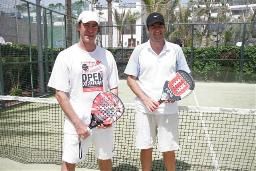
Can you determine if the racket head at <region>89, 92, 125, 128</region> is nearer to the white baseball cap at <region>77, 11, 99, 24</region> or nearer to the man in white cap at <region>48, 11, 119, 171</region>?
the man in white cap at <region>48, 11, 119, 171</region>

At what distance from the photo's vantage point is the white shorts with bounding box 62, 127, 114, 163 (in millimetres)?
3791

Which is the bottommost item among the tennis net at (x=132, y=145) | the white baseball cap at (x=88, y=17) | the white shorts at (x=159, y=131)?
the tennis net at (x=132, y=145)

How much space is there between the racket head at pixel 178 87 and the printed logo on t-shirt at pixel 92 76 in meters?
0.81

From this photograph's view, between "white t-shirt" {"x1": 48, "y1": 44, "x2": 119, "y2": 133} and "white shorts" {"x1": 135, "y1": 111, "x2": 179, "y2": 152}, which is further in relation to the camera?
"white shorts" {"x1": 135, "y1": 111, "x2": 179, "y2": 152}

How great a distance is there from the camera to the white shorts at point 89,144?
12.4ft

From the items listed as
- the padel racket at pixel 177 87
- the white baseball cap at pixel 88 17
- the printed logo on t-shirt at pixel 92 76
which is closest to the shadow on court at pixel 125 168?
the padel racket at pixel 177 87

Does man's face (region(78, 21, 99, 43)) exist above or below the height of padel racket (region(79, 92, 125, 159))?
above

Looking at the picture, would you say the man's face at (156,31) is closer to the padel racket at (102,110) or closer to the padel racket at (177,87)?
the padel racket at (177,87)

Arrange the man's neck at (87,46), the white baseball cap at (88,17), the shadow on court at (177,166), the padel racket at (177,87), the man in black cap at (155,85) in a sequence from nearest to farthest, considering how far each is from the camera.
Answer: the white baseball cap at (88,17), the man's neck at (87,46), the padel racket at (177,87), the man in black cap at (155,85), the shadow on court at (177,166)

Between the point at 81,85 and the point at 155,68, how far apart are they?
994 millimetres

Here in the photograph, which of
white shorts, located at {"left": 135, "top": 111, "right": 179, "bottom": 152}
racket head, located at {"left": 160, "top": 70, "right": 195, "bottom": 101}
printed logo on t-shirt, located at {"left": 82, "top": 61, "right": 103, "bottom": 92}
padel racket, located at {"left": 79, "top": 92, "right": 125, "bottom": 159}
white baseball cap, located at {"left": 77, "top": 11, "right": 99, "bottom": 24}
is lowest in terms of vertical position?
white shorts, located at {"left": 135, "top": 111, "right": 179, "bottom": 152}

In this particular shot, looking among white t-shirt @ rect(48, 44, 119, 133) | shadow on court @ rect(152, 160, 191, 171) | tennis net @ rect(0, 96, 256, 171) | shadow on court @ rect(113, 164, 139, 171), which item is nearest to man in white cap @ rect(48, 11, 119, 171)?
white t-shirt @ rect(48, 44, 119, 133)

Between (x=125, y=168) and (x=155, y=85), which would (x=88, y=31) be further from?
(x=125, y=168)

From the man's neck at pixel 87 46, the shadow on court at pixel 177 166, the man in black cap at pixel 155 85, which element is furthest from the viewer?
the shadow on court at pixel 177 166
